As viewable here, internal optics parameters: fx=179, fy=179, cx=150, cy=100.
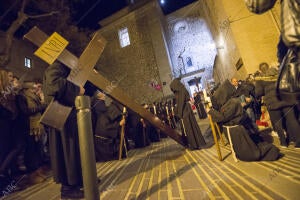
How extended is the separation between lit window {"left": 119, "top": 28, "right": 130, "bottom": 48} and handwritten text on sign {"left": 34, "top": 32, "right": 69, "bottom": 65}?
66.0 ft

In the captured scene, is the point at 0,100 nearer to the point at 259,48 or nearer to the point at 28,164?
the point at 28,164

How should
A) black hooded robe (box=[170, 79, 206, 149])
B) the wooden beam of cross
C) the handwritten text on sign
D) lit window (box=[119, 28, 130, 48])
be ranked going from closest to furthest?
the handwritten text on sign, the wooden beam of cross, black hooded robe (box=[170, 79, 206, 149]), lit window (box=[119, 28, 130, 48])

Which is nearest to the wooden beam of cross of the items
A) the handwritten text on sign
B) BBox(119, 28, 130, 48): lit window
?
the handwritten text on sign

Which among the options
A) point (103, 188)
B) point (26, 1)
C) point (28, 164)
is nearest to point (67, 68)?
point (103, 188)

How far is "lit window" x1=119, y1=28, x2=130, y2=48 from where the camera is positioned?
21.5 m

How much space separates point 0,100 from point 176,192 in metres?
3.87

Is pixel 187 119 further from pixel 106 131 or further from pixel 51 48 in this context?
pixel 51 48

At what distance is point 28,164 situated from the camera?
13.2ft

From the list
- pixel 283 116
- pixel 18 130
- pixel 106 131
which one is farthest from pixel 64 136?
pixel 283 116

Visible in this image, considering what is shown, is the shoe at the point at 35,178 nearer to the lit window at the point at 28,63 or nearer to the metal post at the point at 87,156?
the metal post at the point at 87,156

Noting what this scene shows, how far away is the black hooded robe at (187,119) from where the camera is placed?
4.80m

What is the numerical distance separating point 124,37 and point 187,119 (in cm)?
1897

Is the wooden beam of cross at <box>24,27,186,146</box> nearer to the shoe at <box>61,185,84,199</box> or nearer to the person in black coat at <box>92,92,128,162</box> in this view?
the shoe at <box>61,185,84,199</box>

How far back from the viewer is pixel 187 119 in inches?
199
